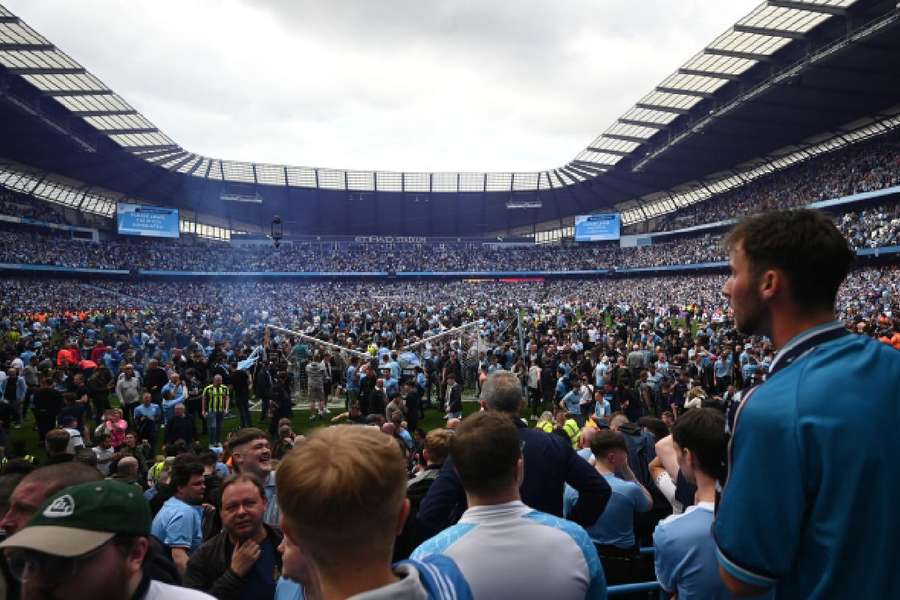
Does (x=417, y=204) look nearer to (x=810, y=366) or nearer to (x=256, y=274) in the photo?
(x=256, y=274)

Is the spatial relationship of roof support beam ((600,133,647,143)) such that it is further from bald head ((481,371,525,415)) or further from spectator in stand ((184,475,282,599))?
spectator in stand ((184,475,282,599))

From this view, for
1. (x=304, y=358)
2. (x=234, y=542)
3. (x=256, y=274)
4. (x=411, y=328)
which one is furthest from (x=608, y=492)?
(x=256, y=274)

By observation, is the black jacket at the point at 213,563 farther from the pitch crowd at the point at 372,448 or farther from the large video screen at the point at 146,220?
the large video screen at the point at 146,220

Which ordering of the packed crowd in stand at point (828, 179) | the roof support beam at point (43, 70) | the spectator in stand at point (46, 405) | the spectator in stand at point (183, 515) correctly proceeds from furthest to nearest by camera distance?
the packed crowd in stand at point (828, 179)
the roof support beam at point (43, 70)
the spectator in stand at point (46, 405)
the spectator in stand at point (183, 515)

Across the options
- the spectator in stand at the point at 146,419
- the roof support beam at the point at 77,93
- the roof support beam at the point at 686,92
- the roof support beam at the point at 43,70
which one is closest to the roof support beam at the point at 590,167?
the roof support beam at the point at 686,92

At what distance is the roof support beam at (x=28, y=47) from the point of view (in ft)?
85.1

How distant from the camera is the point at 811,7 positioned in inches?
944

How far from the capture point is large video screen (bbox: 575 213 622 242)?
2264 inches

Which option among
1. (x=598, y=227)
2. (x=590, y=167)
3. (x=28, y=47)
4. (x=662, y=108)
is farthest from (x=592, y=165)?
(x=28, y=47)

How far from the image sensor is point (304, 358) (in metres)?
15.2

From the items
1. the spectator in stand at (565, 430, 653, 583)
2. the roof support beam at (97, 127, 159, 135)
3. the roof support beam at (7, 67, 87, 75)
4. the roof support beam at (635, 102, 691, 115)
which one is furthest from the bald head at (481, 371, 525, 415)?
the roof support beam at (97, 127, 159, 135)

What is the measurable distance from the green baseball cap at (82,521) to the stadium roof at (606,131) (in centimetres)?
2967

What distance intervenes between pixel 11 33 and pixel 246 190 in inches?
1253

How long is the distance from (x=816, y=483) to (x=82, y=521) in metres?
1.91
